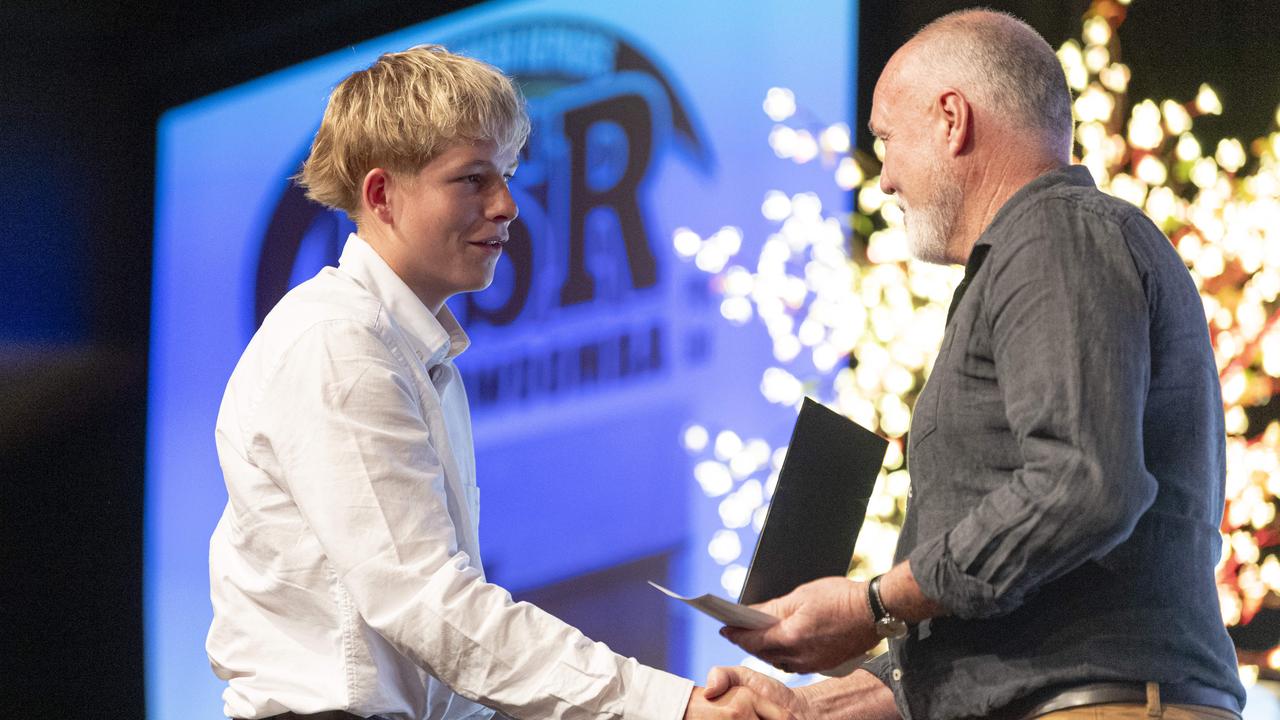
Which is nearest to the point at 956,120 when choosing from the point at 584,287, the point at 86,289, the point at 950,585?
the point at 950,585

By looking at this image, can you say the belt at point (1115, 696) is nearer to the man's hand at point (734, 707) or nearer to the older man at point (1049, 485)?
the older man at point (1049, 485)

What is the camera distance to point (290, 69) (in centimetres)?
505

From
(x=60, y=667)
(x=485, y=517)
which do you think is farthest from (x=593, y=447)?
(x=60, y=667)

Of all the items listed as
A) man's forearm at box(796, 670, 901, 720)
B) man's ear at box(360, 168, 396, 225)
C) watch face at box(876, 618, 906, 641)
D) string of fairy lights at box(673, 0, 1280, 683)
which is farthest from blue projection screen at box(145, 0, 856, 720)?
watch face at box(876, 618, 906, 641)

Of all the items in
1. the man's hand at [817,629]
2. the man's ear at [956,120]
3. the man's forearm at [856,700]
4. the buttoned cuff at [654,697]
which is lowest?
the man's forearm at [856,700]

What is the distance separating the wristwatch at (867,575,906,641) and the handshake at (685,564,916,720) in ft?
0.03

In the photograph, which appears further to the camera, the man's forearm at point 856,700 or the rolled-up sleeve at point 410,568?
the man's forearm at point 856,700

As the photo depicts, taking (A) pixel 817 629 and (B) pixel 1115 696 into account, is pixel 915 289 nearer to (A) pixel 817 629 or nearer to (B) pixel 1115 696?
(A) pixel 817 629

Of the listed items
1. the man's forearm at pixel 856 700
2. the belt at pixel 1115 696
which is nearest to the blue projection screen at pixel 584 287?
the man's forearm at pixel 856 700

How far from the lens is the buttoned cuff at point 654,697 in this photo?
170 cm

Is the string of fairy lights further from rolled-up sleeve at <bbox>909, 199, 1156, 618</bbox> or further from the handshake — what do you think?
rolled-up sleeve at <bbox>909, 199, 1156, 618</bbox>

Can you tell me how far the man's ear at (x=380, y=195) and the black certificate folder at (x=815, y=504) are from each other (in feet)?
2.24

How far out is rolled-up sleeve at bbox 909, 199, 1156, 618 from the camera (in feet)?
4.58

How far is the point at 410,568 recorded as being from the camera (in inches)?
66.0
